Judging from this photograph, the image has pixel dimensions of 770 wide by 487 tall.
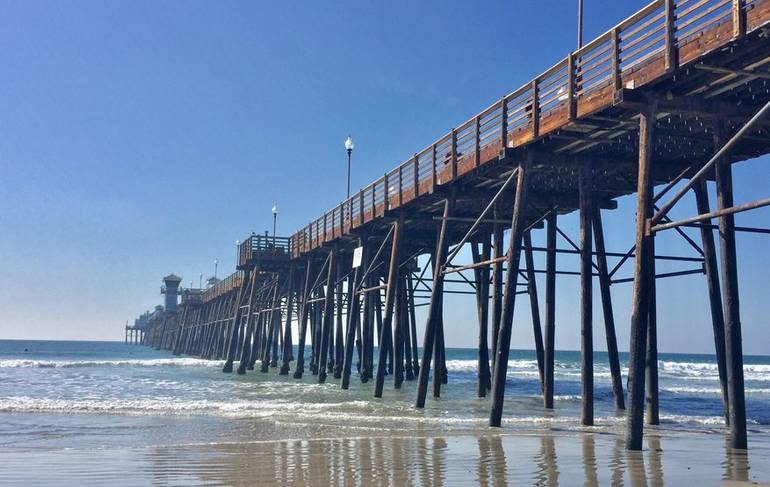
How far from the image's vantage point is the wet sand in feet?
28.2

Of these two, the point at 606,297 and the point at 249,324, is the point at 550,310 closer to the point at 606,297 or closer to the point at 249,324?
the point at 606,297

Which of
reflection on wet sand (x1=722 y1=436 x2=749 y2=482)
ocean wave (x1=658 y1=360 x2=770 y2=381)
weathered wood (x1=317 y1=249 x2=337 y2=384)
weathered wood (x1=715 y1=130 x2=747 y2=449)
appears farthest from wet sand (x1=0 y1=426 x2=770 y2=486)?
ocean wave (x1=658 y1=360 x2=770 y2=381)

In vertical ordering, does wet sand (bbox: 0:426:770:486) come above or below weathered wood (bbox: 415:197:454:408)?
below

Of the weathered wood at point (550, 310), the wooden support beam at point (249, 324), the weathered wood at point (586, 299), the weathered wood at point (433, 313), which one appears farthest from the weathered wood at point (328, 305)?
the weathered wood at point (586, 299)

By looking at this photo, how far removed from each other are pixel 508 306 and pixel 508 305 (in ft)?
0.08

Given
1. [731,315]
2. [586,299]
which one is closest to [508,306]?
[586,299]

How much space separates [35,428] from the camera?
14.8 m

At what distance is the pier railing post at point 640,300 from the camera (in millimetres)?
9828

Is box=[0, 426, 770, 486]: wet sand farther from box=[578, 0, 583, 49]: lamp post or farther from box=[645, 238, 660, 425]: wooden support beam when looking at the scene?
box=[578, 0, 583, 49]: lamp post

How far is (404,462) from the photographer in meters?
9.76

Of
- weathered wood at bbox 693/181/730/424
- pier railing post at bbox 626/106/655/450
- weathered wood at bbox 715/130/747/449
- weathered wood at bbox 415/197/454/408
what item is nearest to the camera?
pier railing post at bbox 626/106/655/450

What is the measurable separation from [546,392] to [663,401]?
9154mm

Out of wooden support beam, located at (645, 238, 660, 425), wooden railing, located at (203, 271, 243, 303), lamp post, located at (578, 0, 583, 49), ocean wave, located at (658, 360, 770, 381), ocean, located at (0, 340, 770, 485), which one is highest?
lamp post, located at (578, 0, 583, 49)

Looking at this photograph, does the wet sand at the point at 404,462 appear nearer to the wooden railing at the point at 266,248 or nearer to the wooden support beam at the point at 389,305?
the wooden support beam at the point at 389,305
